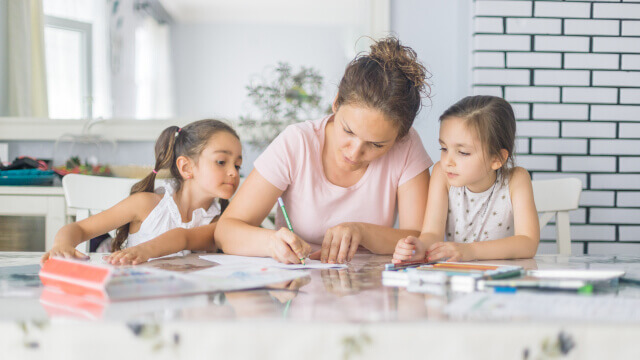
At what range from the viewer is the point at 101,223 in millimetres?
1424

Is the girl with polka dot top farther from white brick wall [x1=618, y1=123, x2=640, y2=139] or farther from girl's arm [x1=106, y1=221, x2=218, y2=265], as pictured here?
white brick wall [x1=618, y1=123, x2=640, y2=139]

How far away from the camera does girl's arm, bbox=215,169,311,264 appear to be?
3.42ft

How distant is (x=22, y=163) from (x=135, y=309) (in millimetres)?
2030

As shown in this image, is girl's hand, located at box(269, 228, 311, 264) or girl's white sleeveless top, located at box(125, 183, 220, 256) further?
girl's white sleeveless top, located at box(125, 183, 220, 256)

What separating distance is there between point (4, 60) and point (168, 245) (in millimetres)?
2186

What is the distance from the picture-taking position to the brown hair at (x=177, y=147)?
5.47 feet

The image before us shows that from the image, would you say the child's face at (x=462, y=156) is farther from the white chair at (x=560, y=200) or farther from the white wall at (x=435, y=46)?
the white wall at (x=435, y=46)

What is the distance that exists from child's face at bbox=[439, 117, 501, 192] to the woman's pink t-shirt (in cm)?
7

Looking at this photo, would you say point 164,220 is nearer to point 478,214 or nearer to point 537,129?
point 478,214

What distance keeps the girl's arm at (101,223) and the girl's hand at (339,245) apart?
49 cm

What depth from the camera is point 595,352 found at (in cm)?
54

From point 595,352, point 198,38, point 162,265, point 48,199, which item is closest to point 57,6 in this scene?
point 198,38

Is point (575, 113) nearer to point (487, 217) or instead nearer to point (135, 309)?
point (487, 217)

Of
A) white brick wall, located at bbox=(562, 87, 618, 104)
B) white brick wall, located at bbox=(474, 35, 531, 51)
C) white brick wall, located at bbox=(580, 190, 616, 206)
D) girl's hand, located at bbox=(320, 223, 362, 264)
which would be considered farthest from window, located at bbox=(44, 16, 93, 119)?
white brick wall, located at bbox=(580, 190, 616, 206)
